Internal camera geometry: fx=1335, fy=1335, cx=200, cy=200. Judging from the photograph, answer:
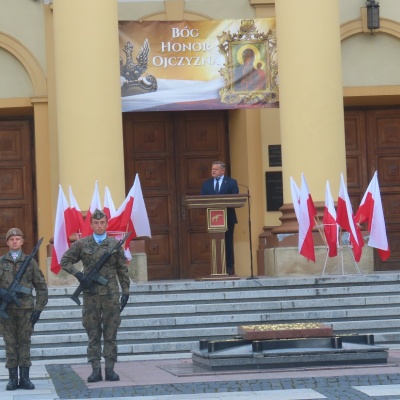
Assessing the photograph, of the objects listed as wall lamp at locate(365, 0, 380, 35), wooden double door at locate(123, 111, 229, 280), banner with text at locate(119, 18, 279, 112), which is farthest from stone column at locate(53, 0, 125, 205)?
wall lamp at locate(365, 0, 380, 35)

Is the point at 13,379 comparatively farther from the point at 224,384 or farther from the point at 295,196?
the point at 295,196

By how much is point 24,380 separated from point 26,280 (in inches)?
40.1

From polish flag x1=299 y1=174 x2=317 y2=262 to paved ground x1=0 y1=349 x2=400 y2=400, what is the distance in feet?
15.7

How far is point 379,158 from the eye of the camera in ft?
76.5

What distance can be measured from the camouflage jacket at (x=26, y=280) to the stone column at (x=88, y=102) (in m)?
5.91

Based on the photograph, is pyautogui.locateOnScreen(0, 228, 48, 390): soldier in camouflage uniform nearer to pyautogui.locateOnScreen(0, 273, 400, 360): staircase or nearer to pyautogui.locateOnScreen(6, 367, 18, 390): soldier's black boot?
pyautogui.locateOnScreen(6, 367, 18, 390): soldier's black boot

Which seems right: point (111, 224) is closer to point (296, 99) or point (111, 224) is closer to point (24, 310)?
point (296, 99)

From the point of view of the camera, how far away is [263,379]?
1288 centimetres

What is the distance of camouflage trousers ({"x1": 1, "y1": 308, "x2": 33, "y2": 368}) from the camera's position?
1337 centimetres

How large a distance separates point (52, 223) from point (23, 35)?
10.4ft

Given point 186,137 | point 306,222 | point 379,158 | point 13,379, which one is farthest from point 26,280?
point 379,158

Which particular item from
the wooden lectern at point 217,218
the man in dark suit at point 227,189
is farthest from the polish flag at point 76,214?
the man in dark suit at point 227,189

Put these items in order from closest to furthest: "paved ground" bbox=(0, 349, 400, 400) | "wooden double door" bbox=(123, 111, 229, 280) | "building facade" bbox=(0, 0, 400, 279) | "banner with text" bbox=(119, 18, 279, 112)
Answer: "paved ground" bbox=(0, 349, 400, 400) → "banner with text" bbox=(119, 18, 279, 112) → "building facade" bbox=(0, 0, 400, 279) → "wooden double door" bbox=(123, 111, 229, 280)

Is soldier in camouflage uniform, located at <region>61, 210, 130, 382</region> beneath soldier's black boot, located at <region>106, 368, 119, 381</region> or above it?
above
